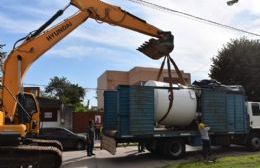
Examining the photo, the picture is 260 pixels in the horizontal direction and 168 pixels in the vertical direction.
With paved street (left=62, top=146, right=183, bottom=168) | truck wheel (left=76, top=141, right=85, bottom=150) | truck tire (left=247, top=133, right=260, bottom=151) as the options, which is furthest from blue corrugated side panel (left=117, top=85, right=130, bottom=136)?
truck tire (left=247, top=133, right=260, bottom=151)

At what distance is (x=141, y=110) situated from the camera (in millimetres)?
19469

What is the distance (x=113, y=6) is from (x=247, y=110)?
9.74 meters

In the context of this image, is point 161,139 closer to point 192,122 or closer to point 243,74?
point 192,122

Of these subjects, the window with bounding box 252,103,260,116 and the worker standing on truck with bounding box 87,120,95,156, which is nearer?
the worker standing on truck with bounding box 87,120,95,156

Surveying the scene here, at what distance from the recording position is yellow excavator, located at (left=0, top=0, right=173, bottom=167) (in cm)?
1397

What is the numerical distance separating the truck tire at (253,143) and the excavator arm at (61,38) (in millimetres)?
7635

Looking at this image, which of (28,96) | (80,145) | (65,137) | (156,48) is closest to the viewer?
(28,96)

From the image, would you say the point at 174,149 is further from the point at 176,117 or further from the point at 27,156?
the point at 27,156

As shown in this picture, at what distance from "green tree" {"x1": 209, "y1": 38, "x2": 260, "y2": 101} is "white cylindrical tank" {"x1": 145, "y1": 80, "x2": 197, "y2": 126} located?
19.2 meters

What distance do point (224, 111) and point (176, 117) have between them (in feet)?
9.01

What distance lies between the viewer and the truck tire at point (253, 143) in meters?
23.5

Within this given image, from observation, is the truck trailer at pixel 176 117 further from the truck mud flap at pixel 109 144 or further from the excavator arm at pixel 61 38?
the excavator arm at pixel 61 38

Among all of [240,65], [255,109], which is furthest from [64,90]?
[255,109]

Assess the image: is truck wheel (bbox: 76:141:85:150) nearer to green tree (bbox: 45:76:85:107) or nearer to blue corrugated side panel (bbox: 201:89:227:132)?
blue corrugated side panel (bbox: 201:89:227:132)
